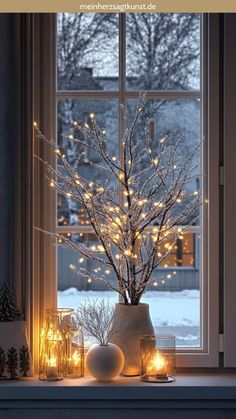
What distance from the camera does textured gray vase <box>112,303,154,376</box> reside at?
3334 mm

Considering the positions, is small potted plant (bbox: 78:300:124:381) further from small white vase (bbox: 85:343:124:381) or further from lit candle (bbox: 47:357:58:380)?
lit candle (bbox: 47:357:58:380)

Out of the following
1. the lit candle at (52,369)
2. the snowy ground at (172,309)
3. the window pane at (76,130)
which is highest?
the window pane at (76,130)

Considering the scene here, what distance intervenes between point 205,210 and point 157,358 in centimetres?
71

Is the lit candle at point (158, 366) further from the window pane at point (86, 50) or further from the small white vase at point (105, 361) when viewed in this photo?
the window pane at point (86, 50)

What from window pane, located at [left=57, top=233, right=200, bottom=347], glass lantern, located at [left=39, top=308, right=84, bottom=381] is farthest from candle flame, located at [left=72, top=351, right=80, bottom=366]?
window pane, located at [left=57, top=233, right=200, bottom=347]

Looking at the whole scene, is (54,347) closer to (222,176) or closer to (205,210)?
(205,210)

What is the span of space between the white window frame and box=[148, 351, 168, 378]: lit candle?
191 millimetres

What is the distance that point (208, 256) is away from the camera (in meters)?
3.50

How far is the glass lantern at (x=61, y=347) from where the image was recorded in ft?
10.9

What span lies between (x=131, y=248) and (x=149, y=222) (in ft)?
0.48

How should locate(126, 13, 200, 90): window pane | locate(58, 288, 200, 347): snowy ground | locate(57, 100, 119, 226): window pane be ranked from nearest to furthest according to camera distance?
1. locate(58, 288, 200, 347): snowy ground
2. locate(126, 13, 200, 90): window pane
3. locate(57, 100, 119, 226): window pane
